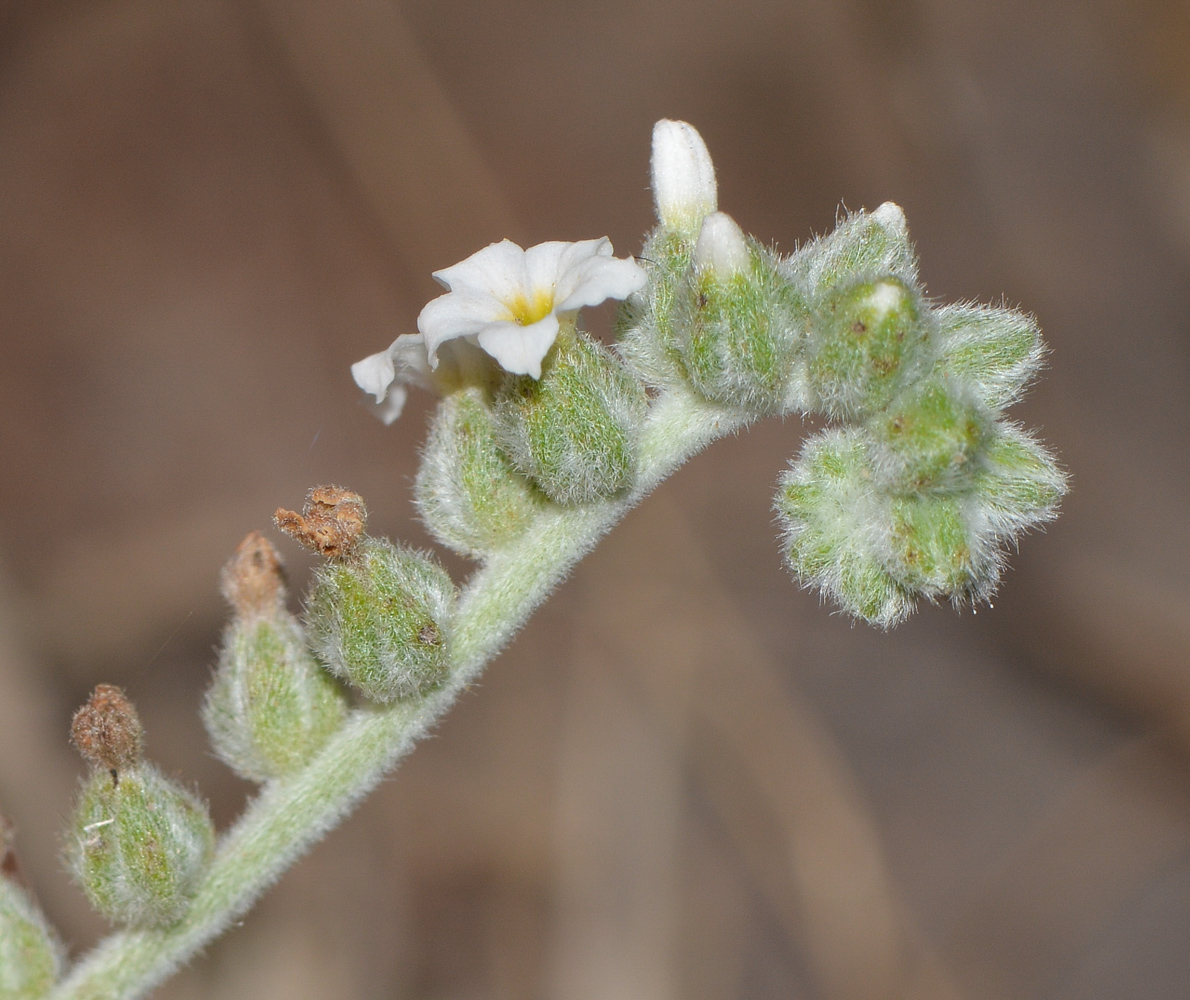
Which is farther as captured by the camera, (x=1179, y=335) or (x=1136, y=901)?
(x=1179, y=335)

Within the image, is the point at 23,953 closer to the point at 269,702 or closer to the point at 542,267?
the point at 269,702

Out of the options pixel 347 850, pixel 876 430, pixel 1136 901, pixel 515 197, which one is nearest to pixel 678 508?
pixel 515 197

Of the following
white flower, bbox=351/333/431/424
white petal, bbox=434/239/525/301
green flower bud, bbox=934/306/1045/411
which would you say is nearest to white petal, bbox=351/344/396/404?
white flower, bbox=351/333/431/424

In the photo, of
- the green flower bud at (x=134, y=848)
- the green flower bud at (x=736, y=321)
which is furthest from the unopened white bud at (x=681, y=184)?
the green flower bud at (x=134, y=848)

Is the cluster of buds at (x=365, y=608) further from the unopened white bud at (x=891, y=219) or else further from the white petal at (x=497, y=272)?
the unopened white bud at (x=891, y=219)

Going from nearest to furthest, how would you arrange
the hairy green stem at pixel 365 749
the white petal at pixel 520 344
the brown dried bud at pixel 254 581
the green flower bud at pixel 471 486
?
the white petal at pixel 520 344 → the hairy green stem at pixel 365 749 → the green flower bud at pixel 471 486 → the brown dried bud at pixel 254 581

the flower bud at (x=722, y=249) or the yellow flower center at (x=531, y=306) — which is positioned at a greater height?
the yellow flower center at (x=531, y=306)

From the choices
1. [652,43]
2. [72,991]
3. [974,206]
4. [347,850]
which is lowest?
[347,850]

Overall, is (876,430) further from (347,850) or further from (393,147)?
(393,147)
